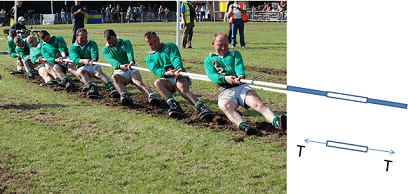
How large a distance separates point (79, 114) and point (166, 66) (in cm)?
168

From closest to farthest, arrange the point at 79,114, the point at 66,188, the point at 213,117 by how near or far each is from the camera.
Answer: the point at 66,188 → the point at 213,117 → the point at 79,114

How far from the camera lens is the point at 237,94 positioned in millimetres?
6098

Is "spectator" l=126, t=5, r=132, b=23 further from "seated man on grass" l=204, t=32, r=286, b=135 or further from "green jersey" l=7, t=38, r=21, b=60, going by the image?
"seated man on grass" l=204, t=32, r=286, b=135

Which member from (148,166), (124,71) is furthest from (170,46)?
(148,166)

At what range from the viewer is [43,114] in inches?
281

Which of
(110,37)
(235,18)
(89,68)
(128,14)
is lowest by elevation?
(89,68)

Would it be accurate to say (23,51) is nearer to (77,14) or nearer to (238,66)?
(77,14)

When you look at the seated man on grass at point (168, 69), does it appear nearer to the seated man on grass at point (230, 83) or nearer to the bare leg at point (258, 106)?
the seated man on grass at point (230, 83)

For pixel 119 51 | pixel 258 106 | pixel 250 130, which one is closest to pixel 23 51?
pixel 119 51

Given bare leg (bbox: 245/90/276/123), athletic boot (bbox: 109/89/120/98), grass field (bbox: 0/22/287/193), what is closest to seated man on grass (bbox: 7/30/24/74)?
grass field (bbox: 0/22/287/193)

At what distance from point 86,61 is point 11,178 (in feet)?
14.4

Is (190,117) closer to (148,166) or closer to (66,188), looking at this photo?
(148,166)

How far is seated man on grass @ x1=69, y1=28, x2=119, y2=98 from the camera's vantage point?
27.9ft

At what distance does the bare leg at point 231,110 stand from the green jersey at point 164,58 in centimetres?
145
